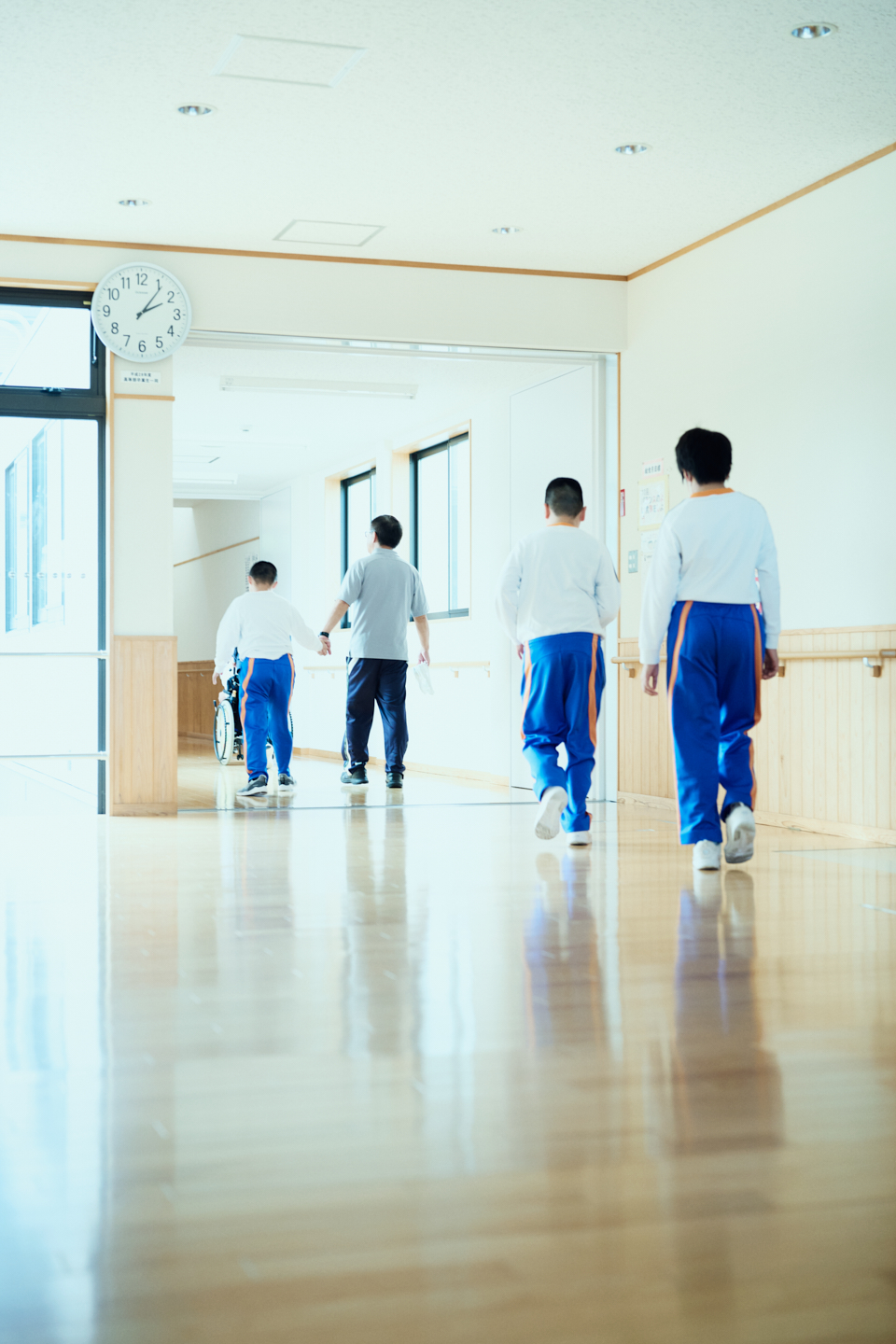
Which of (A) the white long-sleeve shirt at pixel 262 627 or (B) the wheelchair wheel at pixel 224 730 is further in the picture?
(B) the wheelchair wheel at pixel 224 730

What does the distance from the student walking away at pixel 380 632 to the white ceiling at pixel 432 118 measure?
5.88ft

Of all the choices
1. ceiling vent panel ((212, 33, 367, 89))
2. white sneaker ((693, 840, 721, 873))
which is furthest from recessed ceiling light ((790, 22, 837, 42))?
white sneaker ((693, 840, 721, 873))

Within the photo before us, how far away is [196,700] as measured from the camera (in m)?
15.8

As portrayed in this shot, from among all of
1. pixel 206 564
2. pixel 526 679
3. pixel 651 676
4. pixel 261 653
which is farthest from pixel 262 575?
pixel 206 564

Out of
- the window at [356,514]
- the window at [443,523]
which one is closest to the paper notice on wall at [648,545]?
the window at [443,523]

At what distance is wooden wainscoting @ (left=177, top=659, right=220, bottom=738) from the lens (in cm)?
1538

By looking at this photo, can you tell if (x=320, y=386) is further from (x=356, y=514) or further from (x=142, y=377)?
(x=356, y=514)

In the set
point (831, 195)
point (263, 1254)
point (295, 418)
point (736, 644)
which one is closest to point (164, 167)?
point (831, 195)

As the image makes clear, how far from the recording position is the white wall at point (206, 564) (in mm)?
14977

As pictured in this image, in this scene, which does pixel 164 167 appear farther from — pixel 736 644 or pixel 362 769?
pixel 362 769

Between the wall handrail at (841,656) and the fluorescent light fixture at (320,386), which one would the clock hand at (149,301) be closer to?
the fluorescent light fixture at (320,386)

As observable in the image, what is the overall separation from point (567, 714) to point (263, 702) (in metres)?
2.98

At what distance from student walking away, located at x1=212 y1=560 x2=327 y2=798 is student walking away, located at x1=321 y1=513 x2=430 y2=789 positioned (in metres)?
0.24

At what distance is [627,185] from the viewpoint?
19.4 feet
